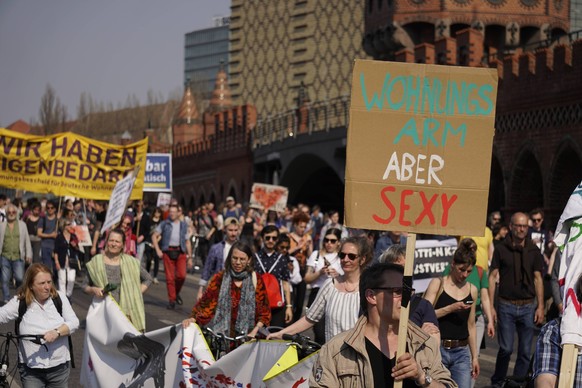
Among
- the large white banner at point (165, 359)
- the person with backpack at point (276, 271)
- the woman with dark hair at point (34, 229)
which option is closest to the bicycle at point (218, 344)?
the large white banner at point (165, 359)

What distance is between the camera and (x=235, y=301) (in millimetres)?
10711

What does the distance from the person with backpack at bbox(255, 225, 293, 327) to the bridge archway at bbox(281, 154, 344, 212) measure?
1506 inches

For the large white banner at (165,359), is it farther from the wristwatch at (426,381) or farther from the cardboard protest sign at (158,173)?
the cardboard protest sign at (158,173)

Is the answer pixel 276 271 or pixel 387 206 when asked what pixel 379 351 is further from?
pixel 276 271

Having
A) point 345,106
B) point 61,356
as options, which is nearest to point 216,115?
point 345,106

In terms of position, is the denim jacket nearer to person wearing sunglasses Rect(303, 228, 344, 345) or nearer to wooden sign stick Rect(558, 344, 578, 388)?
person wearing sunglasses Rect(303, 228, 344, 345)

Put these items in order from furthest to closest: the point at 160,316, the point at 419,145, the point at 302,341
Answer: the point at 160,316, the point at 302,341, the point at 419,145

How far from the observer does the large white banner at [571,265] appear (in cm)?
609

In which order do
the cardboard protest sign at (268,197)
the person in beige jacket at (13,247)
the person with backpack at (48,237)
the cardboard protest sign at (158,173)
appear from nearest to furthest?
the person in beige jacket at (13,247)
the person with backpack at (48,237)
the cardboard protest sign at (268,197)
the cardboard protest sign at (158,173)

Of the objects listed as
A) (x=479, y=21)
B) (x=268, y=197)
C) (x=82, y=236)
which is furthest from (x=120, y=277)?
(x=479, y=21)

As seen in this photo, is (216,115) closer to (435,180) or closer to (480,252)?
(480,252)

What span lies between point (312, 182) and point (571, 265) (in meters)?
54.6

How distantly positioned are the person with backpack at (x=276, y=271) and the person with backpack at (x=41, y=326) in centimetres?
285

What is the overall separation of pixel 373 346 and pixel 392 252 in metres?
2.69
